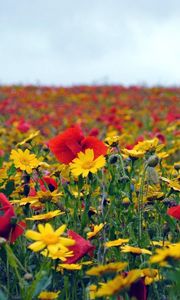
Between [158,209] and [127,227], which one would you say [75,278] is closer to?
[127,227]

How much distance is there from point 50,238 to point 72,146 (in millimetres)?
613

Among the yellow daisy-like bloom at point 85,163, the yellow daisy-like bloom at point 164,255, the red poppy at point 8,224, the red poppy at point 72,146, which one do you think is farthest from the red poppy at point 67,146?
the yellow daisy-like bloom at point 164,255

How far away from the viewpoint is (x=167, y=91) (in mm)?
11062

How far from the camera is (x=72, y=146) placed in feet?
6.34

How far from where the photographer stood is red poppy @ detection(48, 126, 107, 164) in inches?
75.5

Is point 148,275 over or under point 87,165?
under

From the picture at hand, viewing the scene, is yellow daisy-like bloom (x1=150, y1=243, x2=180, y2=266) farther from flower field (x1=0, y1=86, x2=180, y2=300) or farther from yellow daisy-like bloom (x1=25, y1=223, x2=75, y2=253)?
yellow daisy-like bloom (x1=25, y1=223, x2=75, y2=253)

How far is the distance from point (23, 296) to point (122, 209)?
0.62 meters

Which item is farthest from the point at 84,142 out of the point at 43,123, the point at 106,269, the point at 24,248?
the point at 43,123

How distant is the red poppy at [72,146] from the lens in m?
1.92

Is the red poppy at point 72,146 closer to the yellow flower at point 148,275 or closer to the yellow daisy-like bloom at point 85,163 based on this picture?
the yellow daisy-like bloom at point 85,163

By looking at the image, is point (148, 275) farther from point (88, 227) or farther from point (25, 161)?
point (25, 161)

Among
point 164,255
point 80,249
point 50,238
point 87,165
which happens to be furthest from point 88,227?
point 164,255

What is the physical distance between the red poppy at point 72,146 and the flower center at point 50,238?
58cm
